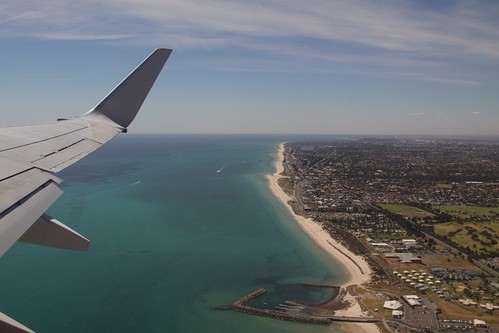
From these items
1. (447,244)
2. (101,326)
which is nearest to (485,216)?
(447,244)

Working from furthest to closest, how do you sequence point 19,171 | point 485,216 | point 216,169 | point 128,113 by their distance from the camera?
1. point 216,169
2. point 485,216
3. point 128,113
4. point 19,171

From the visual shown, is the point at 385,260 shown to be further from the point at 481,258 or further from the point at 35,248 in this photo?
the point at 35,248

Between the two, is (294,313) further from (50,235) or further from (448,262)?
(50,235)

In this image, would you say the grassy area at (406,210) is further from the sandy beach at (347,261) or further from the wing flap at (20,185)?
the wing flap at (20,185)

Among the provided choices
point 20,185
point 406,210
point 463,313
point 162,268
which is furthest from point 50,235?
point 406,210

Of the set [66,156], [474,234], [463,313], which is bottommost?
[463,313]

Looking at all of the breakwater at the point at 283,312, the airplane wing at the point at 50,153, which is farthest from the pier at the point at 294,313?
the airplane wing at the point at 50,153

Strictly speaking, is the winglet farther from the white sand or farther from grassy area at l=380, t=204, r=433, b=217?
grassy area at l=380, t=204, r=433, b=217
